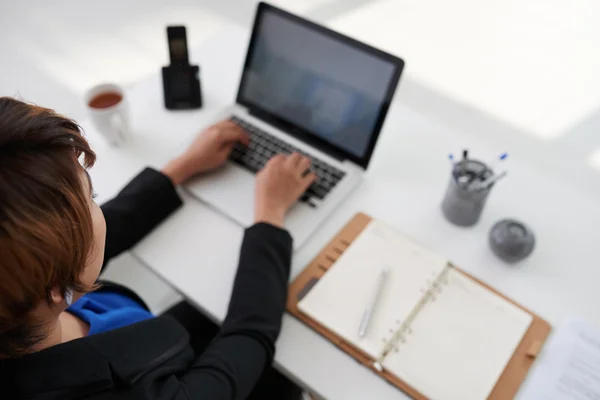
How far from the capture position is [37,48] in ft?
7.11

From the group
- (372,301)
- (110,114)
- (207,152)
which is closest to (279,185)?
(207,152)

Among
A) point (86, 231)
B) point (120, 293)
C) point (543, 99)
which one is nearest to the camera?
point (86, 231)

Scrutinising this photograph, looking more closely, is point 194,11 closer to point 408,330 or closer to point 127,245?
point 127,245

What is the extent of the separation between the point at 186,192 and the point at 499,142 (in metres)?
1.13

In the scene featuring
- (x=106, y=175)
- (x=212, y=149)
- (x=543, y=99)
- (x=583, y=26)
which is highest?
(x=583, y=26)

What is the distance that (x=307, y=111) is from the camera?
1.07 meters

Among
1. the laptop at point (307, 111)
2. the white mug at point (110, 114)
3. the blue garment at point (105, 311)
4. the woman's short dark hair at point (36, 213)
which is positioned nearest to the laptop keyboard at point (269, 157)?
the laptop at point (307, 111)

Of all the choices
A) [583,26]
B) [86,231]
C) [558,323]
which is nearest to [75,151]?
[86,231]

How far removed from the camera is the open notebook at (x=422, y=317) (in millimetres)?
768

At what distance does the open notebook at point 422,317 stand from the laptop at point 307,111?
0.14 metres

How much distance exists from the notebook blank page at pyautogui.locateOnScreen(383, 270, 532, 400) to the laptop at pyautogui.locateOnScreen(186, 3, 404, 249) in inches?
10.9

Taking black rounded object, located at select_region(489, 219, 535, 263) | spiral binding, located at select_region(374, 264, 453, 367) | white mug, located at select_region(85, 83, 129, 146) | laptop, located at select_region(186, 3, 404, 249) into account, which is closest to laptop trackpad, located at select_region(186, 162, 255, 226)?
laptop, located at select_region(186, 3, 404, 249)

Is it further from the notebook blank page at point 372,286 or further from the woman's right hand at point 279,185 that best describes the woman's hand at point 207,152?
the notebook blank page at point 372,286

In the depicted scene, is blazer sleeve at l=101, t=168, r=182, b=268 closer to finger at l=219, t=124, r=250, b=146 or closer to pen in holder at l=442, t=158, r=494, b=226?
finger at l=219, t=124, r=250, b=146
